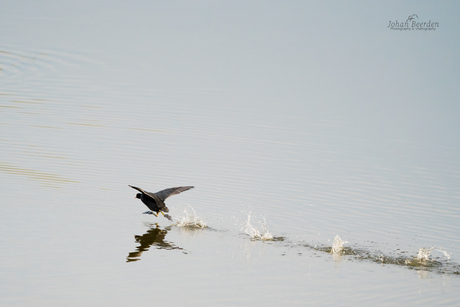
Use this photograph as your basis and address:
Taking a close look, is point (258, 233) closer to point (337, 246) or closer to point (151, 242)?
point (337, 246)

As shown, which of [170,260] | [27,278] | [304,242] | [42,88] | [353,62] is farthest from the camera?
[353,62]

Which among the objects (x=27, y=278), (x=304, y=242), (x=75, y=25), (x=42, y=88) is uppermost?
(x=75, y=25)

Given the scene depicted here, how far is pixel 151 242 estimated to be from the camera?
12.8 meters

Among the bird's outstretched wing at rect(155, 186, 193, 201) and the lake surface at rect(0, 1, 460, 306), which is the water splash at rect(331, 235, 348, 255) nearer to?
the lake surface at rect(0, 1, 460, 306)

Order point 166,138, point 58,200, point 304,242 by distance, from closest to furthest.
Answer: point 304,242, point 58,200, point 166,138

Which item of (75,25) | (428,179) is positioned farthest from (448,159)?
(75,25)

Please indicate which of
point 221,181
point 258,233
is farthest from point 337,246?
point 221,181

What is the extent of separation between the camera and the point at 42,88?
28.7 meters

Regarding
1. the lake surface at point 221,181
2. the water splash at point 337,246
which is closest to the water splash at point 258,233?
the lake surface at point 221,181

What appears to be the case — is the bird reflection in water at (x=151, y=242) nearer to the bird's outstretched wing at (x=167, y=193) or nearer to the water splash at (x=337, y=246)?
Answer: the bird's outstretched wing at (x=167, y=193)

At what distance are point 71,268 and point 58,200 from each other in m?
4.32

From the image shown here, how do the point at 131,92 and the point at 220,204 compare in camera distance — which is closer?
the point at 220,204

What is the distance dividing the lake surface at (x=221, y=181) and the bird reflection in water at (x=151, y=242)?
6 centimetres

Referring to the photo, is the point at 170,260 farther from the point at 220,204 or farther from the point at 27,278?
the point at 220,204
